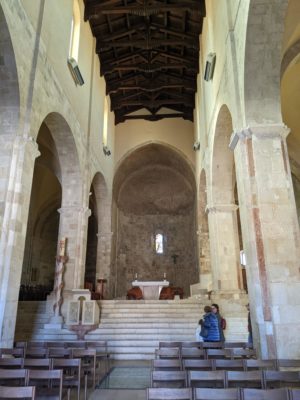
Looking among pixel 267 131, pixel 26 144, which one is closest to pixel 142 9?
pixel 26 144

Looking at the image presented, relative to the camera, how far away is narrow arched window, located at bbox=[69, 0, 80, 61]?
10.9 meters

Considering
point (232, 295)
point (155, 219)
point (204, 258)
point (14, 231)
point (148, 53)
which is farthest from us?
point (155, 219)

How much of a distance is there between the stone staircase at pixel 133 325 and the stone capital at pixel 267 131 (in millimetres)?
5341

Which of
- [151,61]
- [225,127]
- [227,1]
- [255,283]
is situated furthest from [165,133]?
[255,283]

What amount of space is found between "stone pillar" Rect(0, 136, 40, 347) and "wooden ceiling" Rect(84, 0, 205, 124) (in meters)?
7.99

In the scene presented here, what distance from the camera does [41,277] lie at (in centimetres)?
1827

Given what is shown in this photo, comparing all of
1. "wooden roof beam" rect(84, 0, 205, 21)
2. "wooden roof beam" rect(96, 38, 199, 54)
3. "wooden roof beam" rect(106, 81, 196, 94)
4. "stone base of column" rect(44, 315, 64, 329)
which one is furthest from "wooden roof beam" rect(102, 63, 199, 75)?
"stone base of column" rect(44, 315, 64, 329)

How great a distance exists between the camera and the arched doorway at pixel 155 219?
19.0 meters

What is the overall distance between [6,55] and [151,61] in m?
9.74

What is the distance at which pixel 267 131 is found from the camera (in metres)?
6.36

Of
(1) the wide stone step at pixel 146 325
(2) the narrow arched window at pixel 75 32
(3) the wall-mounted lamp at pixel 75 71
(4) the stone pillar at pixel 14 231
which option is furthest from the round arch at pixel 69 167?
(1) the wide stone step at pixel 146 325

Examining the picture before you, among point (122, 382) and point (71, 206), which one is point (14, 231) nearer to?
point (122, 382)

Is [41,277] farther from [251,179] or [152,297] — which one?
[251,179]

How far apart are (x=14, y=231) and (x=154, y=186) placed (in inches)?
613
